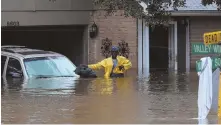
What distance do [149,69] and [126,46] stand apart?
1.30 m

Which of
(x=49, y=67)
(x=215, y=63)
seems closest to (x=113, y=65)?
(x=49, y=67)

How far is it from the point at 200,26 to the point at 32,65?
1108 cm

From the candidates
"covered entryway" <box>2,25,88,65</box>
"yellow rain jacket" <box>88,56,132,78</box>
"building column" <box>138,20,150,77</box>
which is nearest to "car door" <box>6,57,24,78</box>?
"yellow rain jacket" <box>88,56,132,78</box>

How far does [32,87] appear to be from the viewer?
12.4 meters

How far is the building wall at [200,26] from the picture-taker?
2292 centimetres

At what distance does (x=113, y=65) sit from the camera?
48.6 ft

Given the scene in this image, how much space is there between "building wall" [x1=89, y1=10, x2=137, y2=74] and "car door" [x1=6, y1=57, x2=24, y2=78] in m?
9.03

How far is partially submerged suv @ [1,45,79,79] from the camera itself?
13.4 meters

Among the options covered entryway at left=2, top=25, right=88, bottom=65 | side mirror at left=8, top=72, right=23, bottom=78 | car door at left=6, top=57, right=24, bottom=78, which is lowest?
side mirror at left=8, top=72, right=23, bottom=78

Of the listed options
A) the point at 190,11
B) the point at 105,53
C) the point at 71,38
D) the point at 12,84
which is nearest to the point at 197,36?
the point at 190,11

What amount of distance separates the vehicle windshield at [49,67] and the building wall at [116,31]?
8078 mm

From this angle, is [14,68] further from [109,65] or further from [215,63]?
[215,63]

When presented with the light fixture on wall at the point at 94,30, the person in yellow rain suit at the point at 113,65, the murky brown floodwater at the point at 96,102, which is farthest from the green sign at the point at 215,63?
the light fixture on wall at the point at 94,30

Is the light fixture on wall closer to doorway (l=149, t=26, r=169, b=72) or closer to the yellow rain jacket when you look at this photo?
doorway (l=149, t=26, r=169, b=72)
